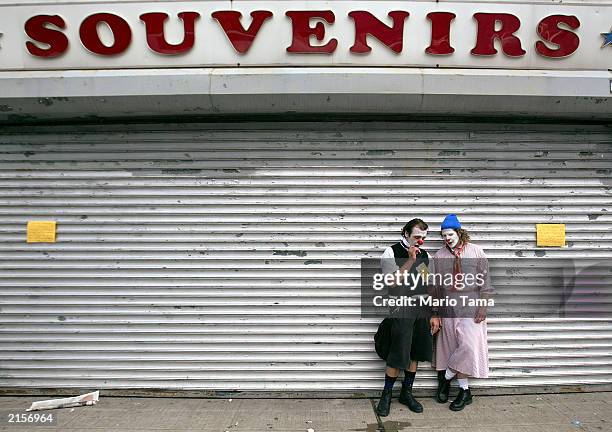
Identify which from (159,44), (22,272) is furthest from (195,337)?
(159,44)

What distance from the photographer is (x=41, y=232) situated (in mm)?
4438

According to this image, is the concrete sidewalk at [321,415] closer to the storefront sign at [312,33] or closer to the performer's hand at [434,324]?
the performer's hand at [434,324]

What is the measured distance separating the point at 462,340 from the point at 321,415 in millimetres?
1639

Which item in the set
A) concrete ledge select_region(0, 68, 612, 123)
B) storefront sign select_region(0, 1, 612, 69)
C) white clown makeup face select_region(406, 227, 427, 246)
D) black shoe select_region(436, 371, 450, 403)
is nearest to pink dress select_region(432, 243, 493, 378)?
black shoe select_region(436, 371, 450, 403)

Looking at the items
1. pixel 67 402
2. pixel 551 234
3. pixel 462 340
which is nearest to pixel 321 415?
pixel 462 340

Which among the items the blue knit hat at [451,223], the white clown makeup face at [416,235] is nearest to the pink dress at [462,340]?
the blue knit hat at [451,223]

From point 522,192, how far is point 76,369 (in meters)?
5.46

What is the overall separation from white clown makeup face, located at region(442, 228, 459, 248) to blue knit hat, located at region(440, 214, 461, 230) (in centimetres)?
3

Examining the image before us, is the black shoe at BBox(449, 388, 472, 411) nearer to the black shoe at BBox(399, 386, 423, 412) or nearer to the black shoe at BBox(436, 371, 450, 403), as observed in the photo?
the black shoe at BBox(436, 371, 450, 403)

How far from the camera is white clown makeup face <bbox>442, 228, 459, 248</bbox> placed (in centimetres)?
405

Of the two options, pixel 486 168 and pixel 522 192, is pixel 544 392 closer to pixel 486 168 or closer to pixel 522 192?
pixel 522 192

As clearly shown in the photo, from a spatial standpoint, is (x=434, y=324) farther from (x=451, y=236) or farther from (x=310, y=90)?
(x=310, y=90)

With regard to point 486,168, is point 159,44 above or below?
above

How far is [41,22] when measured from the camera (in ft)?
13.6
